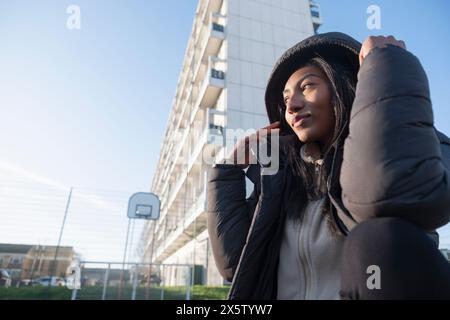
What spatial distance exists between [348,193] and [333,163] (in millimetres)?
167

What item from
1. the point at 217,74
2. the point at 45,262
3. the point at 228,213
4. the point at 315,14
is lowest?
the point at 228,213

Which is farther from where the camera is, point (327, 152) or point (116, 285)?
point (116, 285)

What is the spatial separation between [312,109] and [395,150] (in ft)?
1.07

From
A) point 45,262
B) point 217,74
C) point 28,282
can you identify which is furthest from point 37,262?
point 217,74

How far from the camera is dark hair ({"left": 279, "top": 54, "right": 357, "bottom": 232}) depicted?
2.06 feet

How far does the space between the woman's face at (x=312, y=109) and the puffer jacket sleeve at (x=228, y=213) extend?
7.8 inches

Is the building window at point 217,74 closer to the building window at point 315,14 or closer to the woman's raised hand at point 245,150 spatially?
the building window at point 315,14

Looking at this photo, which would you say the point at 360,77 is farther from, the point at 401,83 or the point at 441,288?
the point at 441,288

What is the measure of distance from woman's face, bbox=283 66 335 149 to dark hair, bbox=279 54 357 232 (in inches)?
0.7

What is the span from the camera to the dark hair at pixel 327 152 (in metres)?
0.63

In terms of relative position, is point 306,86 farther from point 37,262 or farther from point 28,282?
point 37,262

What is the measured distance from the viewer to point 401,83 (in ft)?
1.36

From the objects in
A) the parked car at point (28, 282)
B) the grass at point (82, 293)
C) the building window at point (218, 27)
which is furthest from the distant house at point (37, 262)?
the building window at point (218, 27)

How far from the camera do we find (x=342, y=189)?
439 millimetres
